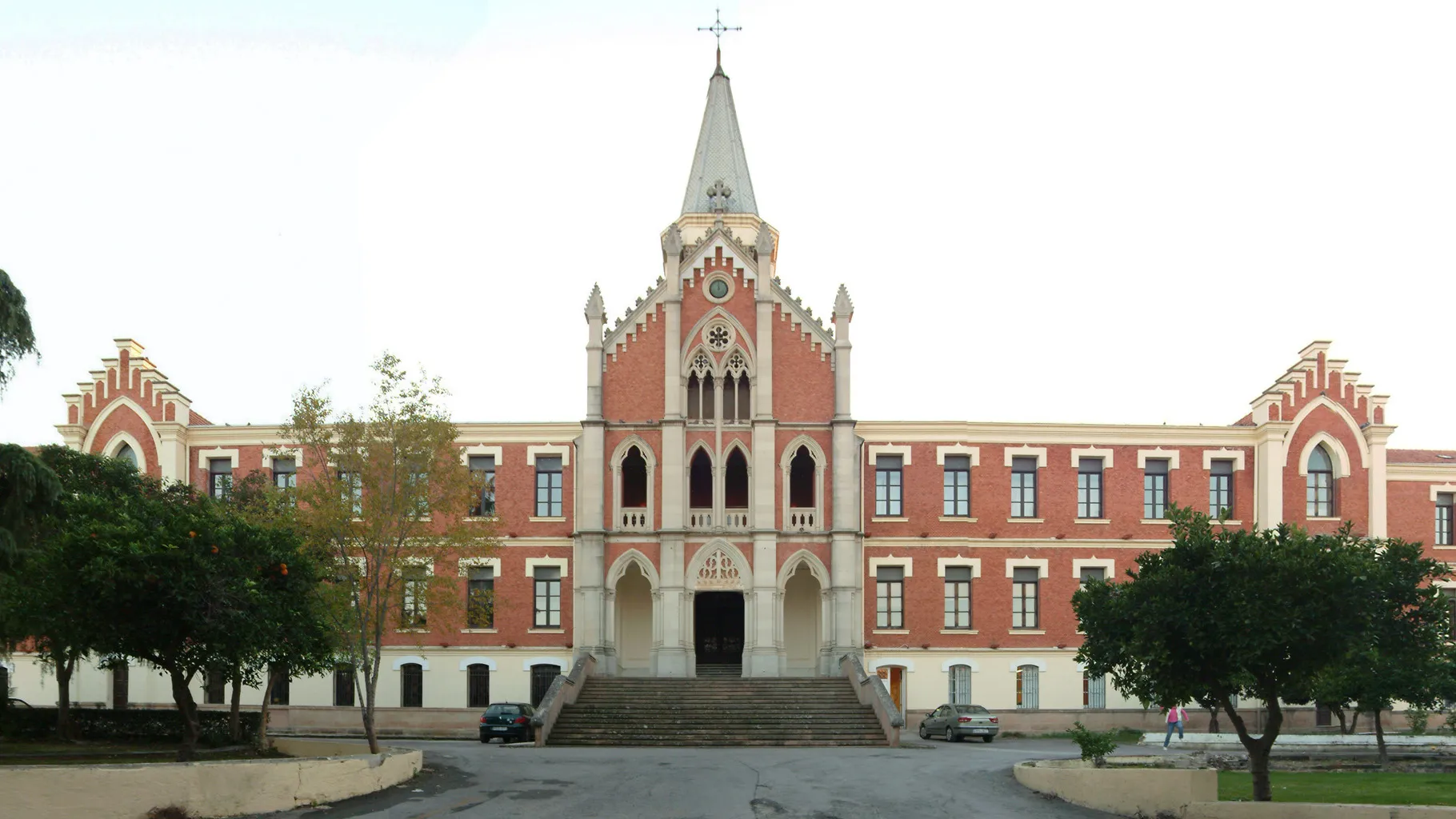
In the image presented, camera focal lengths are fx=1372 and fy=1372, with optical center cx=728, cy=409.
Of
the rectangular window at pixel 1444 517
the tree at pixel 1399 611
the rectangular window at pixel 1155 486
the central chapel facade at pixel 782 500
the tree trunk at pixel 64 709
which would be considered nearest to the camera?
the tree at pixel 1399 611

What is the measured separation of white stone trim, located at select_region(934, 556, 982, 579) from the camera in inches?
1909

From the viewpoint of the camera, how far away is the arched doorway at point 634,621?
48375mm

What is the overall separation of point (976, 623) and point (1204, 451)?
410 inches

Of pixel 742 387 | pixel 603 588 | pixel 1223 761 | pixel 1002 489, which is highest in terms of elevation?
pixel 742 387

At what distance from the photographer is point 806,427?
155 feet

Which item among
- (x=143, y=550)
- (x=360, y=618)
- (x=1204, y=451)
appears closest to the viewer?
(x=143, y=550)

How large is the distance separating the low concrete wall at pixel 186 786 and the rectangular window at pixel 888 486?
2605 cm

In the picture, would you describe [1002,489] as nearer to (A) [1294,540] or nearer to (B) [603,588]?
(B) [603,588]

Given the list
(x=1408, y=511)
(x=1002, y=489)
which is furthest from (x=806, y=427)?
(x=1408, y=511)

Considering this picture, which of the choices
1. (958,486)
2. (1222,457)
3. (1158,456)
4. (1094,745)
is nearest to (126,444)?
(958,486)

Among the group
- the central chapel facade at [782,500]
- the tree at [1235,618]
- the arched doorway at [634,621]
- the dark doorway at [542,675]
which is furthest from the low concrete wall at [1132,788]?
the dark doorway at [542,675]

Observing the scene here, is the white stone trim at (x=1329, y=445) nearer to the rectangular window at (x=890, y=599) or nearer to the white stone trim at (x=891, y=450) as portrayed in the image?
the white stone trim at (x=891, y=450)

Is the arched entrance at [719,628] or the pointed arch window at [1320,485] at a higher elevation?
the pointed arch window at [1320,485]

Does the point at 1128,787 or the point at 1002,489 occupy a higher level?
the point at 1002,489
